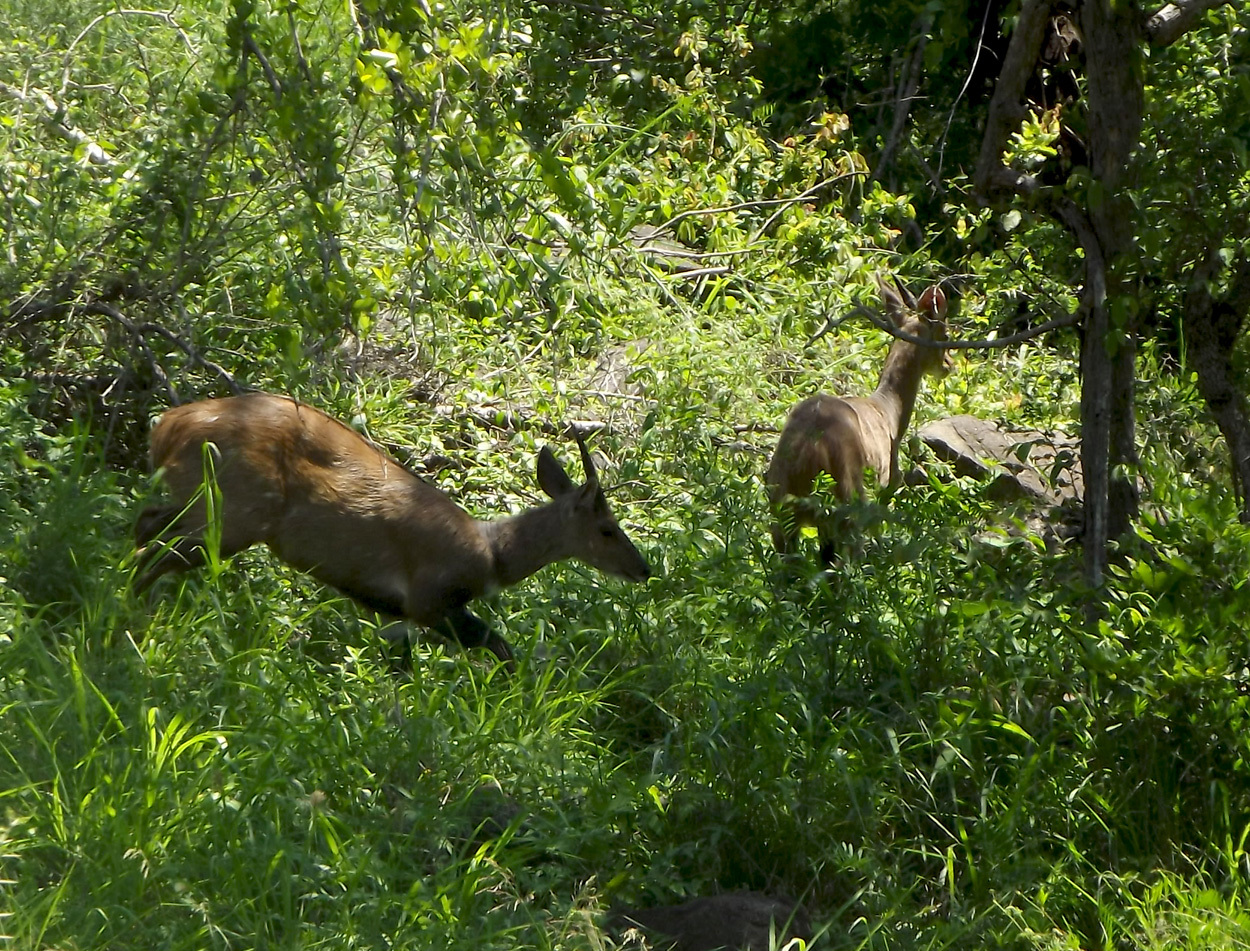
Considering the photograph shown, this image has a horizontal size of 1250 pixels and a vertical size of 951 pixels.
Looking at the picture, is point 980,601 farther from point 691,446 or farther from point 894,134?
point 894,134

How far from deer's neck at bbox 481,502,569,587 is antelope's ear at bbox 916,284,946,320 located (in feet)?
8.63

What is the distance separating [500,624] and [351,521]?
2.58 ft

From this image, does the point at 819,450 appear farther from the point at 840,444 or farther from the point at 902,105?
the point at 902,105

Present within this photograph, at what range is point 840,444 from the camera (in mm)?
7016

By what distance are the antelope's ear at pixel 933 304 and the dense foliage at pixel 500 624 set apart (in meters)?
0.36

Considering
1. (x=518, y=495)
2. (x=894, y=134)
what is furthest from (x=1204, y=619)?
(x=894, y=134)

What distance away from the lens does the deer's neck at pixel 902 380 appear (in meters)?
8.22

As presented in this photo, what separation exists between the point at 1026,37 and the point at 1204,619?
91.0 inches

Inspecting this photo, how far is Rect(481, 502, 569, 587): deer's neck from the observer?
6254 mm

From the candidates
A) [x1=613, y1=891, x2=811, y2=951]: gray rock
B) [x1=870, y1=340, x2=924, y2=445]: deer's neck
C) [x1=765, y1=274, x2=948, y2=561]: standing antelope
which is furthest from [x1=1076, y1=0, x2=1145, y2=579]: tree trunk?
[x1=870, y1=340, x2=924, y2=445]: deer's neck

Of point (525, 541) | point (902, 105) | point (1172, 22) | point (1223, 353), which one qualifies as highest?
point (902, 105)

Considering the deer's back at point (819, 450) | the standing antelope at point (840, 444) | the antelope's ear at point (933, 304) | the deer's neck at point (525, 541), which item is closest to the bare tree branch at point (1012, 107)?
the standing antelope at point (840, 444)

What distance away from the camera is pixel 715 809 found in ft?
14.9

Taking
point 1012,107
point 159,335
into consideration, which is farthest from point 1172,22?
point 159,335
